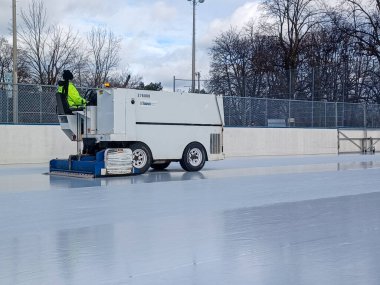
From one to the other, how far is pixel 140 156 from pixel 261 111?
47.9 feet

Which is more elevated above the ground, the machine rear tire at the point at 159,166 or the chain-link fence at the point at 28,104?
the chain-link fence at the point at 28,104

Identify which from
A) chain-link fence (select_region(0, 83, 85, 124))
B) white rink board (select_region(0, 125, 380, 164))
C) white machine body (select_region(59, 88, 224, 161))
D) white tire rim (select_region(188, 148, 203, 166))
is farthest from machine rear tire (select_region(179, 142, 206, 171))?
chain-link fence (select_region(0, 83, 85, 124))

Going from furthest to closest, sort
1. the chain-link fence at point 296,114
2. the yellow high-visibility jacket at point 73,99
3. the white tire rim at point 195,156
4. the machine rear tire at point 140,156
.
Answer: the chain-link fence at point 296,114 < the white tire rim at point 195,156 < the machine rear tire at point 140,156 < the yellow high-visibility jacket at point 73,99

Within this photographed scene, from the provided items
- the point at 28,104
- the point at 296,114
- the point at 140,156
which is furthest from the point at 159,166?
the point at 296,114

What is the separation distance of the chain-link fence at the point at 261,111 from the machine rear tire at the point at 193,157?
7.30 metres

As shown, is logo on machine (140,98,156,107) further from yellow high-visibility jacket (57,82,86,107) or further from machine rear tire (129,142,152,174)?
yellow high-visibility jacket (57,82,86,107)

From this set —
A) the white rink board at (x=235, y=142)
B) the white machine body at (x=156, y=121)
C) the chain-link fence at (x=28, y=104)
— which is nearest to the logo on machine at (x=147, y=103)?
the white machine body at (x=156, y=121)

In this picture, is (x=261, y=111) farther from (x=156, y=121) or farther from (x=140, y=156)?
(x=140, y=156)

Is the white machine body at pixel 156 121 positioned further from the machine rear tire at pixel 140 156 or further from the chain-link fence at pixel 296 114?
the chain-link fence at pixel 296 114

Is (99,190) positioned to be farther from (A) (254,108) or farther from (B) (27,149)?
(A) (254,108)

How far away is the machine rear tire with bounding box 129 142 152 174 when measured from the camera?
1523 cm

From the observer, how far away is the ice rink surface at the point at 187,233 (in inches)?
210

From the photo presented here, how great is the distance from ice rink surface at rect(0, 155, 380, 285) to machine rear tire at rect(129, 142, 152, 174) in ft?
6.96

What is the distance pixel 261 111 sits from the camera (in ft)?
94.9
